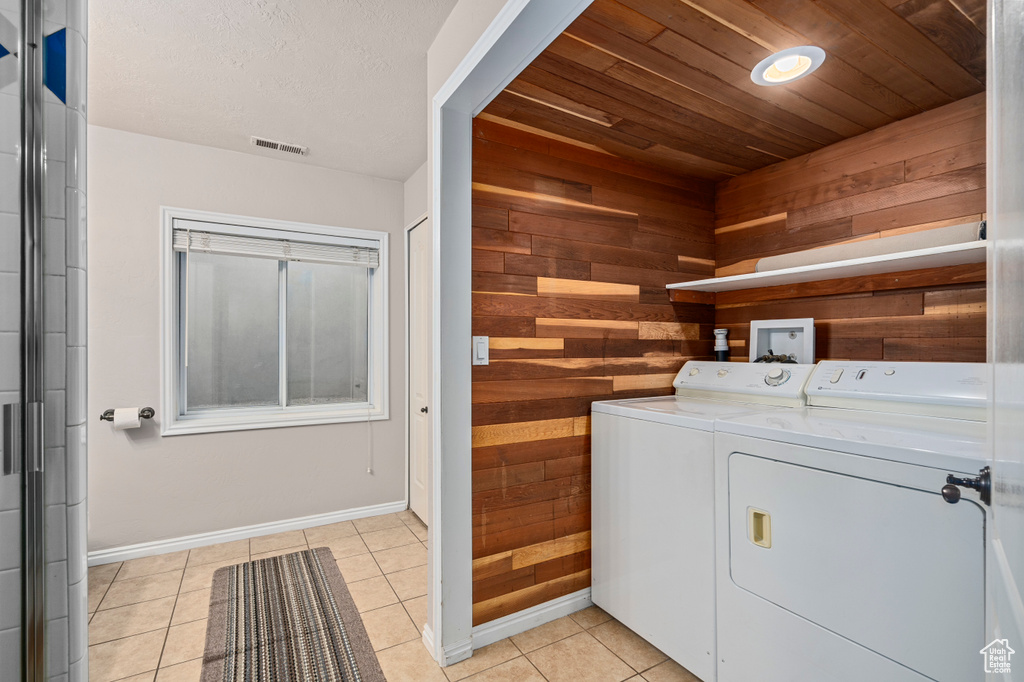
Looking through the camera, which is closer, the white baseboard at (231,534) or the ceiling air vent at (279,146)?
the white baseboard at (231,534)

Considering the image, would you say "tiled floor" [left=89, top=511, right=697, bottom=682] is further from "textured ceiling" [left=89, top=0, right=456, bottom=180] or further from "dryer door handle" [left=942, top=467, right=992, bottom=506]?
"textured ceiling" [left=89, top=0, right=456, bottom=180]

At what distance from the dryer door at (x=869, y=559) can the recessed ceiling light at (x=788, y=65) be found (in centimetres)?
127

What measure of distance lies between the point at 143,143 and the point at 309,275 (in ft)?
3.81

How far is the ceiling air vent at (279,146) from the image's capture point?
2.81m

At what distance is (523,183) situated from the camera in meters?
2.02

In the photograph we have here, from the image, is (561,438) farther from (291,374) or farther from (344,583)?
(291,374)

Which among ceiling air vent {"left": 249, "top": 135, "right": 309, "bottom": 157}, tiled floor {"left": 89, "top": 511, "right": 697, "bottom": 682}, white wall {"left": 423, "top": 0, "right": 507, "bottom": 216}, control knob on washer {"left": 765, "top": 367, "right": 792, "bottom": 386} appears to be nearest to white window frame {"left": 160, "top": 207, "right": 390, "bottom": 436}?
ceiling air vent {"left": 249, "top": 135, "right": 309, "bottom": 157}

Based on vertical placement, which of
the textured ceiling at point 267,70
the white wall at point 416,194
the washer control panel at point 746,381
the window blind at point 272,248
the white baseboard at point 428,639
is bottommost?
the white baseboard at point 428,639

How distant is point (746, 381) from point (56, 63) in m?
2.26

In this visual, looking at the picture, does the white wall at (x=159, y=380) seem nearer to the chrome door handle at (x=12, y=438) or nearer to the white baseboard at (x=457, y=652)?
the white baseboard at (x=457, y=652)

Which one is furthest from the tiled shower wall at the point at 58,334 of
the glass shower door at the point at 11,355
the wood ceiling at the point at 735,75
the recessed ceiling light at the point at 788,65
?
the recessed ceiling light at the point at 788,65

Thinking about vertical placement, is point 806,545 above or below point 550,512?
above

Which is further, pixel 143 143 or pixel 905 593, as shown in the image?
pixel 143 143

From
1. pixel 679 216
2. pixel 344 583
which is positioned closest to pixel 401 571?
pixel 344 583
